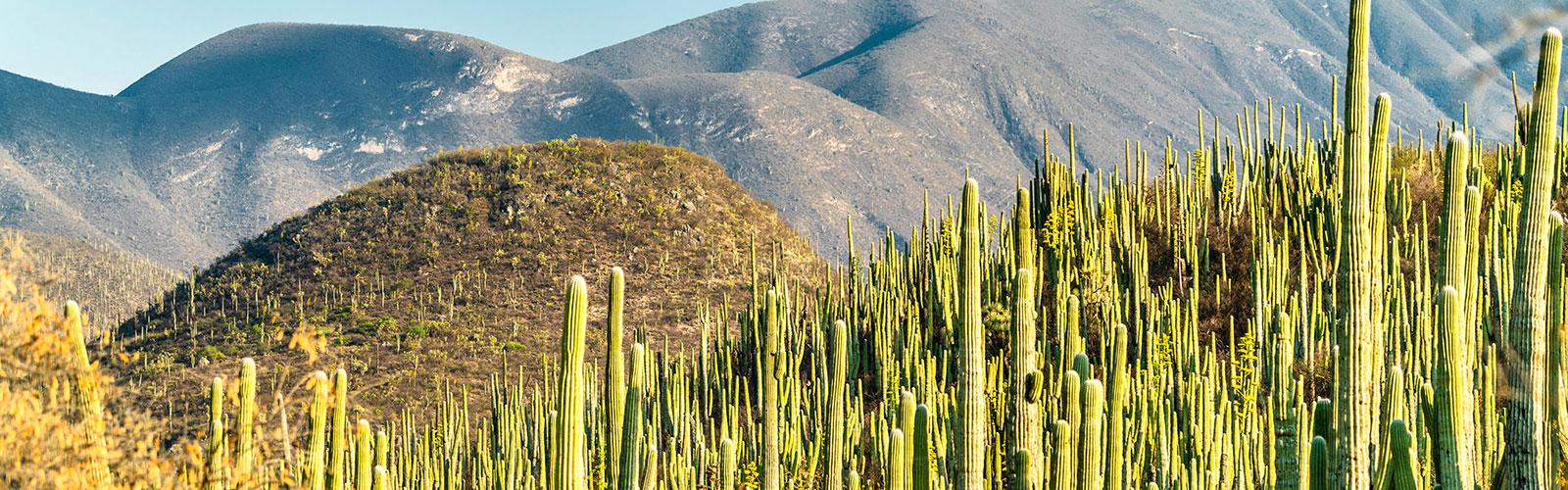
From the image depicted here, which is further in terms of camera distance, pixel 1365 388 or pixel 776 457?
pixel 776 457

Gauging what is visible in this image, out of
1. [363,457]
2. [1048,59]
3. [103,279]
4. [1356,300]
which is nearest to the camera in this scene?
[363,457]

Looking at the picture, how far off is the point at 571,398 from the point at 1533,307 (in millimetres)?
2771

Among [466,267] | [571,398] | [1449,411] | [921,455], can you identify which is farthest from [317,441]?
Result: [466,267]

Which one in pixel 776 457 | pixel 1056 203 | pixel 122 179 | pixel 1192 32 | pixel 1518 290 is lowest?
pixel 776 457

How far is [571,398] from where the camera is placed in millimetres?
3082

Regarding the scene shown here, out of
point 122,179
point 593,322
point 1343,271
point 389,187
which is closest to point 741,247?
point 593,322

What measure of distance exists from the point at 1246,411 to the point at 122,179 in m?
105

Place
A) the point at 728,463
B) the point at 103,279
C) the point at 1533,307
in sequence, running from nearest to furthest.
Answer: the point at 1533,307 → the point at 728,463 → the point at 103,279

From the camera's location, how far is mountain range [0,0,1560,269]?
89.4m

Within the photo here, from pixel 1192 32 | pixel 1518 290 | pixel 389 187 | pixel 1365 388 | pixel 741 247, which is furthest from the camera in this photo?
pixel 1192 32

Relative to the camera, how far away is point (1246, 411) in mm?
7395

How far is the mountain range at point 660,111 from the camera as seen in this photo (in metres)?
89.4

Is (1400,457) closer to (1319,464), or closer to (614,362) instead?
(1319,464)

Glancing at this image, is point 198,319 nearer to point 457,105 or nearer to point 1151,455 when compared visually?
point 1151,455
